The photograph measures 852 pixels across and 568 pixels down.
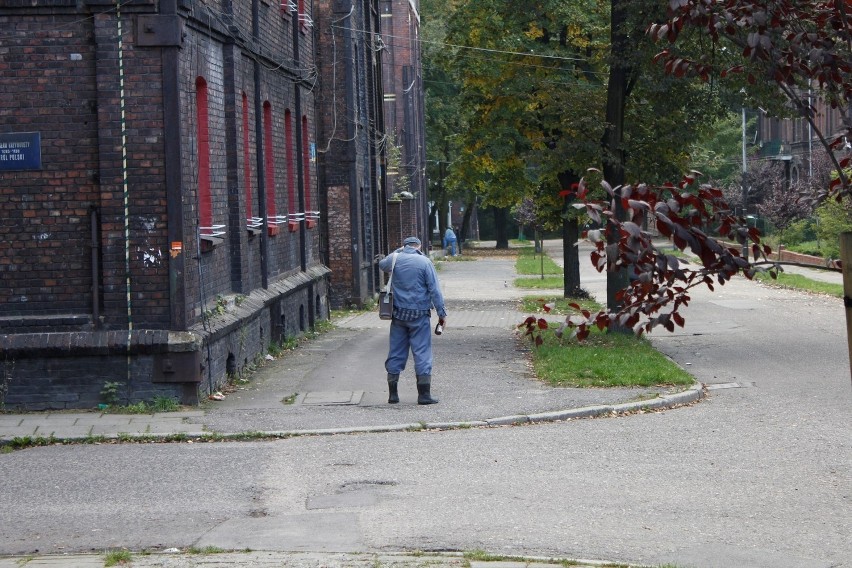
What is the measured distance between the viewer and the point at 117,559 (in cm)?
701

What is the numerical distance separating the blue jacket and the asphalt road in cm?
186

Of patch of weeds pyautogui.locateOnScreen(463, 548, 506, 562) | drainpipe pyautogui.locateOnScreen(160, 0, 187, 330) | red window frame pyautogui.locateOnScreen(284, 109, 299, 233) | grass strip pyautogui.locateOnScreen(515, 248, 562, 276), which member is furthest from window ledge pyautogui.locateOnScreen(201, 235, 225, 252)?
grass strip pyautogui.locateOnScreen(515, 248, 562, 276)

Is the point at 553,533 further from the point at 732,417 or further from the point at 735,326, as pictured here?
the point at 735,326

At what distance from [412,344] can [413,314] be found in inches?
13.1

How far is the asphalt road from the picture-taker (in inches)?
293

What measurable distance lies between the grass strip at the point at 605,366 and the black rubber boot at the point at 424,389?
152 cm

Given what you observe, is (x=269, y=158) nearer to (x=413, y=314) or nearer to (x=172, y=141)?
(x=172, y=141)

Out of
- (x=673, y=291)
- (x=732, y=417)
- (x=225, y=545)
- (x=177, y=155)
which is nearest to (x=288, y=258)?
(x=177, y=155)

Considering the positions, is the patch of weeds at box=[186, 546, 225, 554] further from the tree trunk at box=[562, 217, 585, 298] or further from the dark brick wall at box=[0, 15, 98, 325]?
the tree trunk at box=[562, 217, 585, 298]

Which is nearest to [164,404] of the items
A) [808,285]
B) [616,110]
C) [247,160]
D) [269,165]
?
[247,160]

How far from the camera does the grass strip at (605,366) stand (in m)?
14.6

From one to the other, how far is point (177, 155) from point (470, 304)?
62.7ft

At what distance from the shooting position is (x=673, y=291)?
415 cm

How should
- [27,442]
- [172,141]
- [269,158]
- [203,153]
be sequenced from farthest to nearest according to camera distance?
[269,158] < [203,153] < [172,141] < [27,442]
